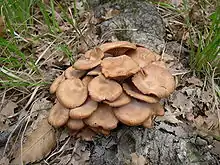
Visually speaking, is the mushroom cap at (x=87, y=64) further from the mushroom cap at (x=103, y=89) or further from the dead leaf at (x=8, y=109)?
the dead leaf at (x=8, y=109)

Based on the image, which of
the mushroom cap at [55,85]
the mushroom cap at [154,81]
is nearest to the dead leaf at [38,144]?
the mushroom cap at [55,85]

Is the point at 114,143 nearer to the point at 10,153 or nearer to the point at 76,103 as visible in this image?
the point at 76,103

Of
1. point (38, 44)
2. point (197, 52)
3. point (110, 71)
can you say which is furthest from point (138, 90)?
point (38, 44)

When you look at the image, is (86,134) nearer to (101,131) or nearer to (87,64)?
(101,131)

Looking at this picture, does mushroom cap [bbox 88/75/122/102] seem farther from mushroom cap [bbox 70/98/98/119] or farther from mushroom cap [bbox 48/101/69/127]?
mushroom cap [bbox 48/101/69/127]

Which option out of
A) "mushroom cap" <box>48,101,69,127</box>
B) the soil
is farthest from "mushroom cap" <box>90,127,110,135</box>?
"mushroom cap" <box>48,101,69,127</box>
